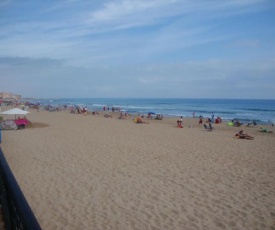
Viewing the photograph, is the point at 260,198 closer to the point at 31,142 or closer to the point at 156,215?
the point at 156,215

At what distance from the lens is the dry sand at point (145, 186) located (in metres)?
5.10

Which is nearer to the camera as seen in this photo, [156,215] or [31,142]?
[156,215]

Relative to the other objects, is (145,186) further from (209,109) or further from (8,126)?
(209,109)

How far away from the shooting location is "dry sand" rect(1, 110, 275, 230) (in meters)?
5.10

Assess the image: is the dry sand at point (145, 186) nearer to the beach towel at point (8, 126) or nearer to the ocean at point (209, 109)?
the beach towel at point (8, 126)

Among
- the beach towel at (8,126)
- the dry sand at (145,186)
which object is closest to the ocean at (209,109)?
the dry sand at (145,186)

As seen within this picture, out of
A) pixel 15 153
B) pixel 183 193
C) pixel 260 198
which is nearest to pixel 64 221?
pixel 183 193

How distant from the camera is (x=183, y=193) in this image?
21.3ft

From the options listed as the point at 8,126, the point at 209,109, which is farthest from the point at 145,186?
the point at 209,109

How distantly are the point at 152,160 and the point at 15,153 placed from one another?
564 cm

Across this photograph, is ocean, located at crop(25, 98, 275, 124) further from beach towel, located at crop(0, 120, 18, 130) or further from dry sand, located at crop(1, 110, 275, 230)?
beach towel, located at crop(0, 120, 18, 130)

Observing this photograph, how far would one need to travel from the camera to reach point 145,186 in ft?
22.9

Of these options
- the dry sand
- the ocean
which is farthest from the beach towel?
the ocean

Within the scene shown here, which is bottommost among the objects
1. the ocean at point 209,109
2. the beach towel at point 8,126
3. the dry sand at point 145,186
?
the dry sand at point 145,186
